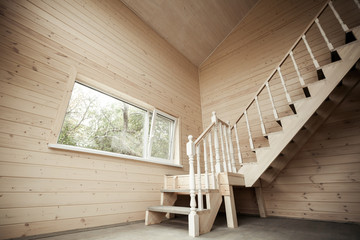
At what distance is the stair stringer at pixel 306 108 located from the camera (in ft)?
6.62

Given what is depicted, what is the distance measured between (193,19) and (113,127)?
9.69 ft

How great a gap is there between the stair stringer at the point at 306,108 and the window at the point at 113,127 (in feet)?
5.41

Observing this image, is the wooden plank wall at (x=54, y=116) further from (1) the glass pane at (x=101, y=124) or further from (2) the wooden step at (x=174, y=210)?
(2) the wooden step at (x=174, y=210)

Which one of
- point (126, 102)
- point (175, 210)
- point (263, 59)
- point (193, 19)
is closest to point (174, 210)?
point (175, 210)

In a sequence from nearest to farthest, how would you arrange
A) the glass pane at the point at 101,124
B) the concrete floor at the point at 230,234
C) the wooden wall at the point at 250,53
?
1. the concrete floor at the point at 230,234
2. the glass pane at the point at 101,124
3. the wooden wall at the point at 250,53

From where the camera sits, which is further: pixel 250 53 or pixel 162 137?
pixel 250 53

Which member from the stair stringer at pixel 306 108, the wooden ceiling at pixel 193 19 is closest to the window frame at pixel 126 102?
the stair stringer at pixel 306 108

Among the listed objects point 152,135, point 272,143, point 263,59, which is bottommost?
point 272,143

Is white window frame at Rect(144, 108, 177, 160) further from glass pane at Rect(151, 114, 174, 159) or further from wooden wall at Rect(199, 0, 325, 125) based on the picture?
wooden wall at Rect(199, 0, 325, 125)

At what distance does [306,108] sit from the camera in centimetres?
215

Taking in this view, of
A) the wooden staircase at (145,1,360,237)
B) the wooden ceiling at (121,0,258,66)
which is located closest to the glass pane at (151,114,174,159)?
the wooden staircase at (145,1,360,237)

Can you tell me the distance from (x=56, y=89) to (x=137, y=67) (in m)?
1.43

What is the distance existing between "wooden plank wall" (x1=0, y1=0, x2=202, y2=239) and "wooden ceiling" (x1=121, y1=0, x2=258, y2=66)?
0.62 meters

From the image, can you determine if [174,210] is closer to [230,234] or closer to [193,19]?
[230,234]
